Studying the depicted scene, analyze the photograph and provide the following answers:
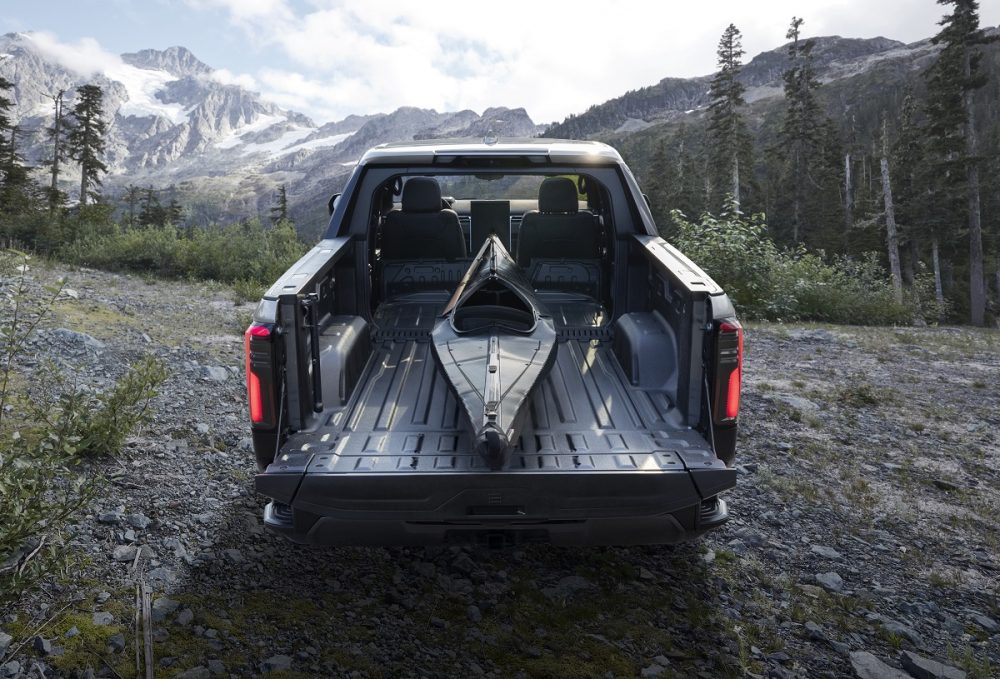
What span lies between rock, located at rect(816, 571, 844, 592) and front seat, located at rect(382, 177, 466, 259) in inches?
153

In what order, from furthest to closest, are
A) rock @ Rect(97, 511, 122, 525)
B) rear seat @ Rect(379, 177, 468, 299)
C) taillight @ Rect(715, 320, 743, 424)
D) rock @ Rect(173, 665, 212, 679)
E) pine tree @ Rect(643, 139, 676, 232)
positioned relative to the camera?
1. pine tree @ Rect(643, 139, 676, 232)
2. rear seat @ Rect(379, 177, 468, 299)
3. rock @ Rect(97, 511, 122, 525)
4. taillight @ Rect(715, 320, 743, 424)
5. rock @ Rect(173, 665, 212, 679)

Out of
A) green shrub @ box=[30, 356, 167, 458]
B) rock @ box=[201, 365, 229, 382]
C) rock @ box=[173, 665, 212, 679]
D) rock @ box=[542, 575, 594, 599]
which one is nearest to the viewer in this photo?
rock @ box=[173, 665, 212, 679]

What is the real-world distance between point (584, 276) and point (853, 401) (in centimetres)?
358

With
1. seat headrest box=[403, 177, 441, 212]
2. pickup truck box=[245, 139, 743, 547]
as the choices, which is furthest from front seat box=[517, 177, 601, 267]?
seat headrest box=[403, 177, 441, 212]

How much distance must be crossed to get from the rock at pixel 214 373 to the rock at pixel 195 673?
4.48 m

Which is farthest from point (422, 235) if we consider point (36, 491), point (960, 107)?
point (960, 107)

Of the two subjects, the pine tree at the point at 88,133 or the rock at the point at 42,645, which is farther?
the pine tree at the point at 88,133

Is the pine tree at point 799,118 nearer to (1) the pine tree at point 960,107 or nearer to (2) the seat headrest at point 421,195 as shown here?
(1) the pine tree at point 960,107

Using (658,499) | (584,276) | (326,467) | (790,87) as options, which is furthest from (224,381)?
(790,87)

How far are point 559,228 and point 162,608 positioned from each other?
4.20m

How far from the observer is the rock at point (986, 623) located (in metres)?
3.36

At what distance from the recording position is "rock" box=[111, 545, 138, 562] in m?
3.66

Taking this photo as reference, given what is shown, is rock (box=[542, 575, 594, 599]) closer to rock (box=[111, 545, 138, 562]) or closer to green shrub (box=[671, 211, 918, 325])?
rock (box=[111, 545, 138, 562])

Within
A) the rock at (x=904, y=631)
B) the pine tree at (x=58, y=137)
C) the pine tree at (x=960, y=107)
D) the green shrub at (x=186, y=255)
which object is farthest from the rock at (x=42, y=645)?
the pine tree at (x=58, y=137)
